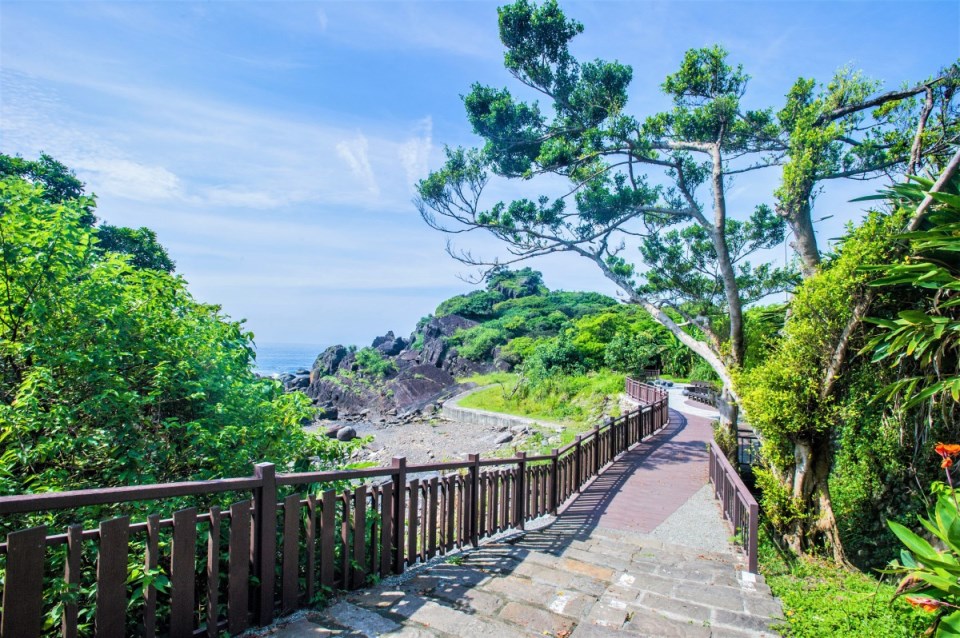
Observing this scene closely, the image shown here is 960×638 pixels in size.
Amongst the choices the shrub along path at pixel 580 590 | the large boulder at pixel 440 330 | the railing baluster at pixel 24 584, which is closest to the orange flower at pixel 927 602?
the shrub along path at pixel 580 590

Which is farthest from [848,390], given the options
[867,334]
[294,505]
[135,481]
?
[135,481]

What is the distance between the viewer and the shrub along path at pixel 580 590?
3154mm

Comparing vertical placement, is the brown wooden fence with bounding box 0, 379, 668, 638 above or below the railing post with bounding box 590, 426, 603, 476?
above

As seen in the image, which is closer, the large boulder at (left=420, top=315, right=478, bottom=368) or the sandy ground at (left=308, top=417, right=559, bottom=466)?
the sandy ground at (left=308, top=417, right=559, bottom=466)

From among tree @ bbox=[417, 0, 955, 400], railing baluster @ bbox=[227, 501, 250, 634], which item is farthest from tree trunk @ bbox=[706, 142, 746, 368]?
railing baluster @ bbox=[227, 501, 250, 634]

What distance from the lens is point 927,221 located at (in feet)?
16.6

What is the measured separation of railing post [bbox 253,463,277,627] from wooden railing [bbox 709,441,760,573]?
176 inches

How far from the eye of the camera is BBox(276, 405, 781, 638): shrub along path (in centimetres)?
315

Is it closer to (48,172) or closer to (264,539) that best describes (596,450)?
(264,539)

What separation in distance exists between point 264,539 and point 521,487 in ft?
11.6

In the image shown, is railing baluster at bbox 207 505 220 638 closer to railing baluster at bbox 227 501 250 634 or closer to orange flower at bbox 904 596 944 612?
railing baluster at bbox 227 501 250 634

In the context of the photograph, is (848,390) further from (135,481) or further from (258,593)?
(135,481)

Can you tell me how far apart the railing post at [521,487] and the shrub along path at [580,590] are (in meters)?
0.19

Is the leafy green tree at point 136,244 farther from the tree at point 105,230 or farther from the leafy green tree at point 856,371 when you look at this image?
the leafy green tree at point 856,371
